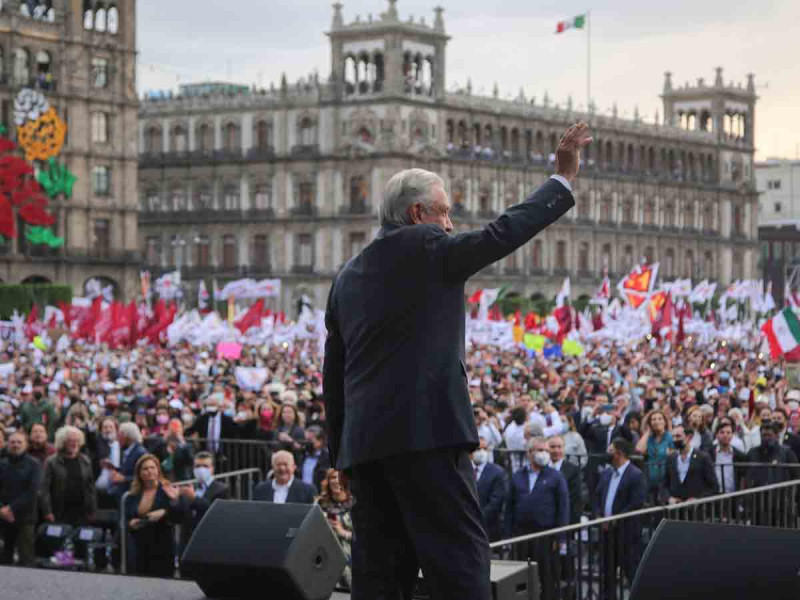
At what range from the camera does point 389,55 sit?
273 feet

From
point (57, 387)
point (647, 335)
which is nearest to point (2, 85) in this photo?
point (647, 335)

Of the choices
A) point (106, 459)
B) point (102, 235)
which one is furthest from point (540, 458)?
point (102, 235)

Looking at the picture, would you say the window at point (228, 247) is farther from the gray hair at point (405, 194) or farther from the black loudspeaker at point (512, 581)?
the gray hair at point (405, 194)

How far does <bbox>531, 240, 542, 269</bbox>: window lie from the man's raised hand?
85365 mm

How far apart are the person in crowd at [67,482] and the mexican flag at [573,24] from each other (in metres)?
65.9

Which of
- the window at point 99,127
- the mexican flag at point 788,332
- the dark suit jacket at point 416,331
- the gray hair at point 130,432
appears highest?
the window at point 99,127

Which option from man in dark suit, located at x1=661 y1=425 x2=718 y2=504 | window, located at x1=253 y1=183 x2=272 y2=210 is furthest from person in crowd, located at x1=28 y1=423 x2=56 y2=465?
window, located at x1=253 y1=183 x2=272 y2=210

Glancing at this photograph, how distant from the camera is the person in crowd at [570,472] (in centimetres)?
1367

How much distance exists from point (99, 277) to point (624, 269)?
34.8m

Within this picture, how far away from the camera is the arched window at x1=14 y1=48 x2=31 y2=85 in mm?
70375

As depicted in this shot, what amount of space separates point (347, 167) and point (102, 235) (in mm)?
14337

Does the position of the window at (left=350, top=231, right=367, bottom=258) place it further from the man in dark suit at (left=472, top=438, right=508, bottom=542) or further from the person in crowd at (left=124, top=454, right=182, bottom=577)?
the person in crowd at (left=124, top=454, right=182, bottom=577)

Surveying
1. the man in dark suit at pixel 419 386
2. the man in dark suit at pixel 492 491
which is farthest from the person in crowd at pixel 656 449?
the man in dark suit at pixel 419 386

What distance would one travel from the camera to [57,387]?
Result: 25.4m
